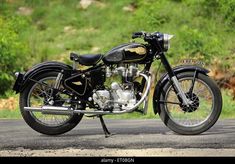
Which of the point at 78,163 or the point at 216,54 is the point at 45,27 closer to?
the point at 216,54

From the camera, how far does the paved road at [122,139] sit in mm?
6359

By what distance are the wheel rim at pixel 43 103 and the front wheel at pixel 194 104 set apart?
123cm

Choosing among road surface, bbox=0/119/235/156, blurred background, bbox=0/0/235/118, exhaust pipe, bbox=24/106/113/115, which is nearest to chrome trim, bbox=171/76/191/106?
road surface, bbox=0/119/235/156

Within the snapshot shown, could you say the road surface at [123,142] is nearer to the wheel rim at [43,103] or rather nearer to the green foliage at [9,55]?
the wheel rim at [43,103]

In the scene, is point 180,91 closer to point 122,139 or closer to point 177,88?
point 177,88

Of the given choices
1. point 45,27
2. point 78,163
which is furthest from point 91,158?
point 45,27

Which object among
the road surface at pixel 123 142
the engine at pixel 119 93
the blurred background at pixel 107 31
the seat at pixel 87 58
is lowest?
the road surface at pixel 123 142

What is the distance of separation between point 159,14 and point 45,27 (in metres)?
7.33

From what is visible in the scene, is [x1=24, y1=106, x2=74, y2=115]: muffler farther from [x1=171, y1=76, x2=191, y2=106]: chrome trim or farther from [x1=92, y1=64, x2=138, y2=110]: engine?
[x1=171, y1=76, x2=191, y2=106]: chrome trim

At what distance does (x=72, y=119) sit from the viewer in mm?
7184

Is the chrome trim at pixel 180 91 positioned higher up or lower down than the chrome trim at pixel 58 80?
lower down

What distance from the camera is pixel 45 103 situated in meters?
7.20

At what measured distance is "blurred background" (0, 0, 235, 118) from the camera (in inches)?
775

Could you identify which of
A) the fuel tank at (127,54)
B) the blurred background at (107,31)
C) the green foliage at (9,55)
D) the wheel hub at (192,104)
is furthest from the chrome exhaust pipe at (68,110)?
the green foliage at (9,55)
